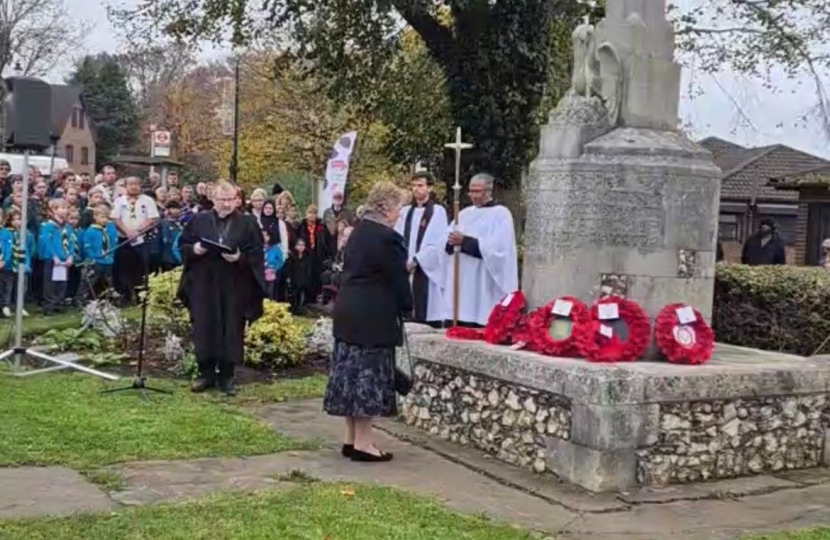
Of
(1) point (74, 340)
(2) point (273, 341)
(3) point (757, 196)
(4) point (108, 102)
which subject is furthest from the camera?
(4) point (108, 102)

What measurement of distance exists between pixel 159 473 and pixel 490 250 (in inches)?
168

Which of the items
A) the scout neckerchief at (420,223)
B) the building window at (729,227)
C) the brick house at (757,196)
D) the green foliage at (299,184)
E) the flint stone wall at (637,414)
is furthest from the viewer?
the green foliage at (299,184)

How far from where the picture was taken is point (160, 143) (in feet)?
97.3

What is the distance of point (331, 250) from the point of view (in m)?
17.6

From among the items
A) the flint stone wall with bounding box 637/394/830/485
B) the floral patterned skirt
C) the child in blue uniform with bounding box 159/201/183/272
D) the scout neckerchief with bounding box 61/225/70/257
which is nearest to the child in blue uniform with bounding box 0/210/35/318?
the scout neckerchief with bounding box 61/225/70/257

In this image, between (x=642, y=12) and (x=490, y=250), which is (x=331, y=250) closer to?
(x=490, y=250)

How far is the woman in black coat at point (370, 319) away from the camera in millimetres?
7402

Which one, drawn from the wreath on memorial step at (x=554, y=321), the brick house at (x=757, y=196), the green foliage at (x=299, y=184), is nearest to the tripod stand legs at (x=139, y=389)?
the wreath on memorial step at (x=554, y=321)

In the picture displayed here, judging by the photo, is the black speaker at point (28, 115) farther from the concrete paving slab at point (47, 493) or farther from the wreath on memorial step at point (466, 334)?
the wreath on memorial step at point (466, 334)

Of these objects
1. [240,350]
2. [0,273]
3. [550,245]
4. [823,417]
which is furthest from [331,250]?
[823,417]

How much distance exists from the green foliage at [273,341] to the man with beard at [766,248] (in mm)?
9700

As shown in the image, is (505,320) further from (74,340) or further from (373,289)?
(74,340)

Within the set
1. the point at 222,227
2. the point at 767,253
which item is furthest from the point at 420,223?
the point at 767,253

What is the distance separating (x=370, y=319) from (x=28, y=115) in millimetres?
4427
